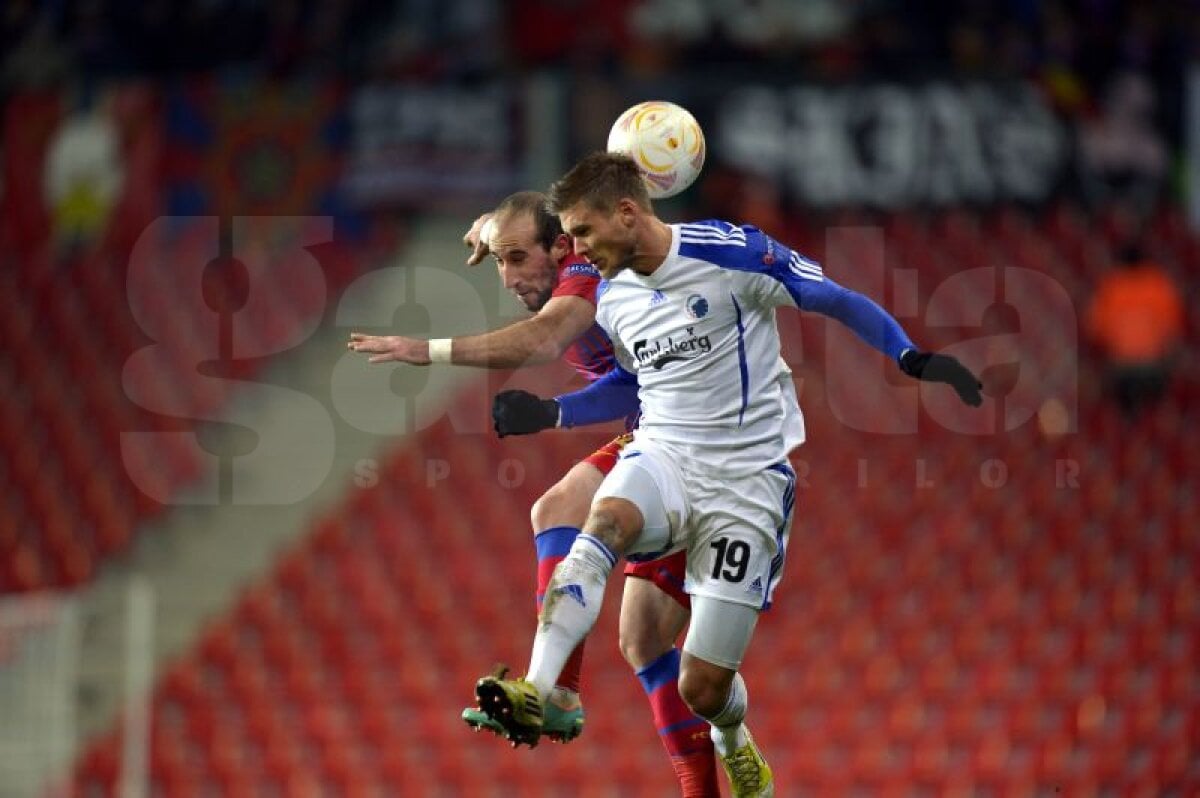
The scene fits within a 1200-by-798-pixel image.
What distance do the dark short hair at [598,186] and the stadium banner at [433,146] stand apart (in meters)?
7.48

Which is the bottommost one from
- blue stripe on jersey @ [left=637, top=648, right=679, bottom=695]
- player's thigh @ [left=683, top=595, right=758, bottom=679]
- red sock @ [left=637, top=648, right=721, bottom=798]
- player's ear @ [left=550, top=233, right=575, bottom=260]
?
red sock @ [left=637, top=648, right=721, bottom=798]

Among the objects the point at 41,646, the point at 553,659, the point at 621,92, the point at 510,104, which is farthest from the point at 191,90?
the point at 553,659

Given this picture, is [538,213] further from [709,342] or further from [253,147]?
[253,147]

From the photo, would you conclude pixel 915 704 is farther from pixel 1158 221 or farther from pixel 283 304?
pixel 283 304

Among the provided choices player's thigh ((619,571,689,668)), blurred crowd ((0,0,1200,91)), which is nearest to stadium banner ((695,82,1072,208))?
blurred crowd ((0,0,1200,91))

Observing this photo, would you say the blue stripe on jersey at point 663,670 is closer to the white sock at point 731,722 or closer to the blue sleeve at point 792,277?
the white sock at point 731,722

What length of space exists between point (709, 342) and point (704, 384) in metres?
0.14

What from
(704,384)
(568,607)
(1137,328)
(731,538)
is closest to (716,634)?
(731,538)

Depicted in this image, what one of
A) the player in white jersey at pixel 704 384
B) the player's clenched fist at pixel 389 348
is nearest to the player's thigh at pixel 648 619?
the player in white jersey at pixel 704 384

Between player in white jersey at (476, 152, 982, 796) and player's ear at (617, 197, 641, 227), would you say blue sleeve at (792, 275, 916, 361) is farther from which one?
player's ear at (617, 197, 641, 227)

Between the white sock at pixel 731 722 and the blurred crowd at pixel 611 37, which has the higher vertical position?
the blurred crowd at pixel 611 37

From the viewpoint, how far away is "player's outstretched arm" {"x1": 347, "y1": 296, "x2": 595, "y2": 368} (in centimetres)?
481

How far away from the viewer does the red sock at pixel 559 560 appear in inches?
204

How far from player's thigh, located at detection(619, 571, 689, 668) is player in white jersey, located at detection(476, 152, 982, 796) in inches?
8.4
